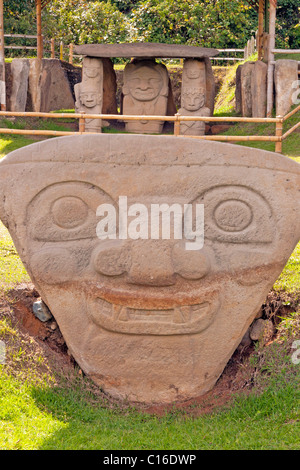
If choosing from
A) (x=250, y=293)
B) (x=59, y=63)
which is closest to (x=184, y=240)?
(x=250, y=293)

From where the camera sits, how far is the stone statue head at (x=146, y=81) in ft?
37.5

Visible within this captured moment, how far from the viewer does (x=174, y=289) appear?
3512 millimetres

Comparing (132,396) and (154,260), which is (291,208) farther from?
(132,396)

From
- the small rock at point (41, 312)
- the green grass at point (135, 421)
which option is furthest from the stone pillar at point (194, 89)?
the green grass at point (135, 421)

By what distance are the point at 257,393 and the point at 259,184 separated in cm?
122

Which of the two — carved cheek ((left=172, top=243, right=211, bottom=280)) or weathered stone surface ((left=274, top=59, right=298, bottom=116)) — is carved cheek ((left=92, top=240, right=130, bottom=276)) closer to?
carved cheek ((left=172, top=243, right=211, bottom=280))

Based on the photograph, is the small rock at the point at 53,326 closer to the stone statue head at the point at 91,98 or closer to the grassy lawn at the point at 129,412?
the grassy lawn at the point at 129,412

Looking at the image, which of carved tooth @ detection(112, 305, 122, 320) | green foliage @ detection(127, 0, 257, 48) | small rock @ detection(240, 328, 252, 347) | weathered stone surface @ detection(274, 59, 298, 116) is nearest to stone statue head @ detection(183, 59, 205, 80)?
weathered stone surface @ detection(274, 59, 298, 116)

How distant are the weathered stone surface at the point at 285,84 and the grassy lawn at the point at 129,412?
21.7ft

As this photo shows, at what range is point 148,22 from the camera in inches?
681

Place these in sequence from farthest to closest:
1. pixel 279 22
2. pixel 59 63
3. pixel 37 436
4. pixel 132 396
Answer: pixel 279 22
pixel 59 63
pixel 132 396
pixel 37 436

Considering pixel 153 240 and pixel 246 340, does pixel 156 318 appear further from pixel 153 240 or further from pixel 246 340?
pixel 246 340

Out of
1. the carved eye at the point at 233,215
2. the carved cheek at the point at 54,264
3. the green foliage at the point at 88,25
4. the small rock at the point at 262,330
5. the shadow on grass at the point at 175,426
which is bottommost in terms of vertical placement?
the shadow on grass at the point at 175,426

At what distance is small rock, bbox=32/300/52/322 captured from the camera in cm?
413
